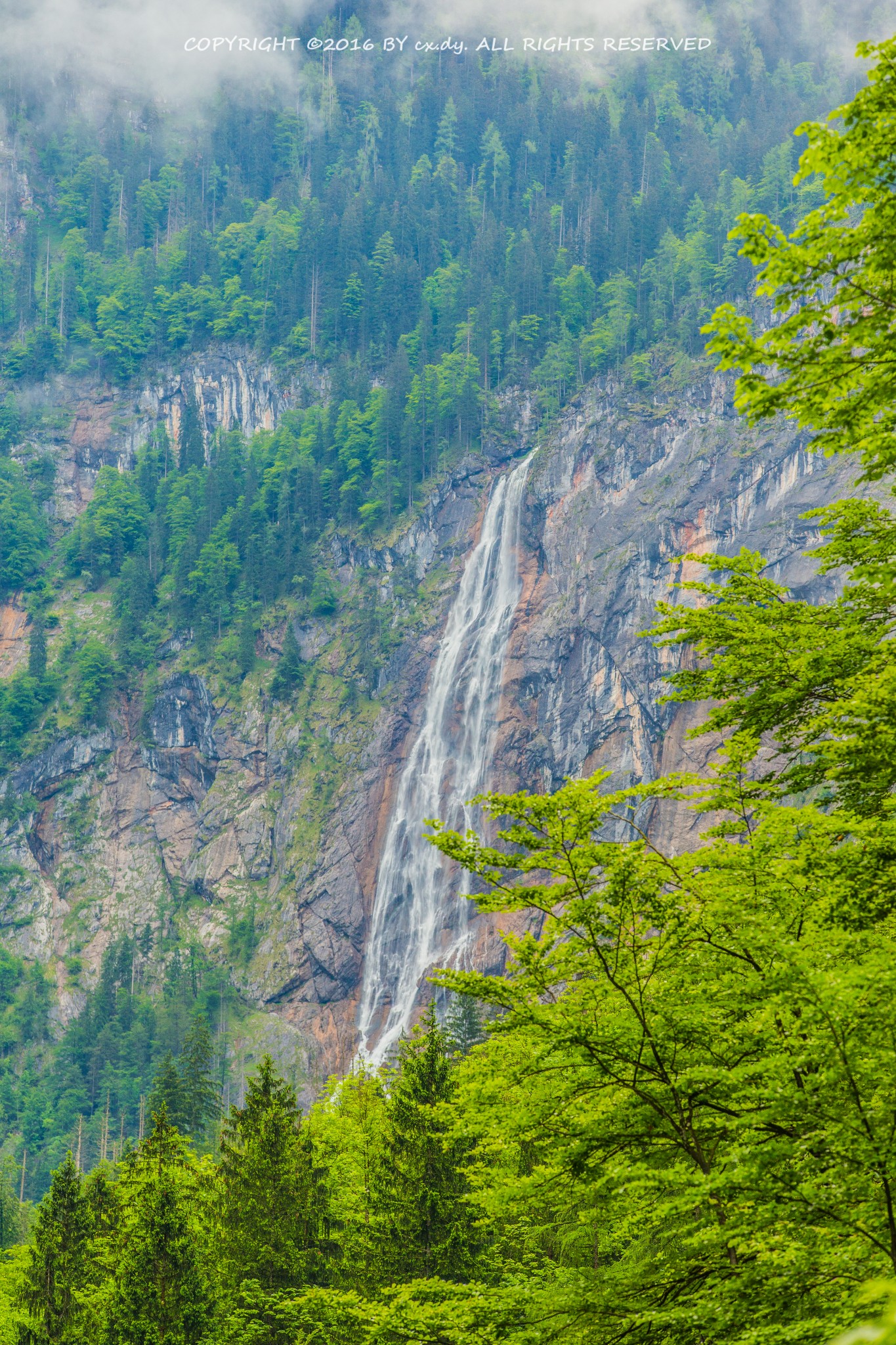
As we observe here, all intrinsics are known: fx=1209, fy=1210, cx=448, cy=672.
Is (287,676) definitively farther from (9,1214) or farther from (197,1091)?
(197,1091)

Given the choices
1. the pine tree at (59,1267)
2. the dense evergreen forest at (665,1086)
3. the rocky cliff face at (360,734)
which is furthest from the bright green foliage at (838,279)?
the rocky cliff face at (360,734)

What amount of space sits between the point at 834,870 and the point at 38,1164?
7559cm

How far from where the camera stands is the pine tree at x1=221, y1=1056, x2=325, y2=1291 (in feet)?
72.9

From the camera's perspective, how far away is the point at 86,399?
133000 mm

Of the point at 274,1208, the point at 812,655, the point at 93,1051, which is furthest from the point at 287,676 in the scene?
the point at 812,655

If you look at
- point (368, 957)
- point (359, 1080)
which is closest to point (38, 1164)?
point (368, 957)

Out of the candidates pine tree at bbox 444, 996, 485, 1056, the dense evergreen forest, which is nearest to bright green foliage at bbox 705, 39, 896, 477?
the dense evergreen forest

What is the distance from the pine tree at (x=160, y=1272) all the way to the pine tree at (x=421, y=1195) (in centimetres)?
→ 317

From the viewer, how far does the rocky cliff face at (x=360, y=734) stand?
246ft

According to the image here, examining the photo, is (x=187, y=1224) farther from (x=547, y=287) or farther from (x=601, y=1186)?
(x=547, y=287)

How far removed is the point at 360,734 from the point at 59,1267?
6615 cm

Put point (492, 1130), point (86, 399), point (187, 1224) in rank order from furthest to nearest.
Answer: point (86, 399)
point (187, 1224)
point (492, 1130)

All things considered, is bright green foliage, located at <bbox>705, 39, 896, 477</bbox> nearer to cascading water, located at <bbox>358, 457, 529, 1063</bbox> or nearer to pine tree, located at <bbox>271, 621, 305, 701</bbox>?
cascading water, located at <bbox>358, 457, 529, 1063</bbox>

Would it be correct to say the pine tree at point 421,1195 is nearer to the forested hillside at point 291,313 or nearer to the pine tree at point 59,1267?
the pine tree at point 59,1267
